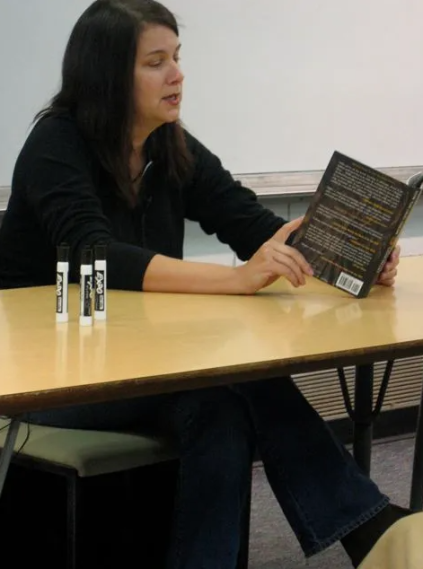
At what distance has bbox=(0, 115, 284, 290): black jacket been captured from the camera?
1783mm

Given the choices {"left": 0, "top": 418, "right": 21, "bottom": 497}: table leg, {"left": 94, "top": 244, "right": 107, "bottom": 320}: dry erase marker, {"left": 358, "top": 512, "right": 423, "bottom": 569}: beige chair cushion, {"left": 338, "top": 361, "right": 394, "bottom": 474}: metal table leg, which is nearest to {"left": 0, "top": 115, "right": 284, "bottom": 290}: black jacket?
{"left": 94, "top": 244, "right": 107, "bottom": 320}: dry erase marker

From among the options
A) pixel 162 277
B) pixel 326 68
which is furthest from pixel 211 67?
pixel 162 277

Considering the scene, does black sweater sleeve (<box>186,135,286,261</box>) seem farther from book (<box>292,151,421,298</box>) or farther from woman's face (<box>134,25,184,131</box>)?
book (<box>292,151,421,298</box>)

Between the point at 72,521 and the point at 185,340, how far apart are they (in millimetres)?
424

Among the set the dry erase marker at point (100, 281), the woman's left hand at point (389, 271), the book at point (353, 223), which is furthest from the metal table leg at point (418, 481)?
the dry erase marker at point (100, 281)

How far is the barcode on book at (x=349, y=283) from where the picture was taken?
172 centimetres

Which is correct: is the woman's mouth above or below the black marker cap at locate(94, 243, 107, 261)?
above

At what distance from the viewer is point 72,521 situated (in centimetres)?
162

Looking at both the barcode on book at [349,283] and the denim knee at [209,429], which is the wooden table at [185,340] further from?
the denim knee at [209,429]

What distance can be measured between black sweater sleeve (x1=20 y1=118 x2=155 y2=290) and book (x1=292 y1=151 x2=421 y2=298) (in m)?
0.30

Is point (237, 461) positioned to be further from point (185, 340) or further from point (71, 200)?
point (71, 200)

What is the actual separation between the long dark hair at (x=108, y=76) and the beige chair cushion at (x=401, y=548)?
1.00 m

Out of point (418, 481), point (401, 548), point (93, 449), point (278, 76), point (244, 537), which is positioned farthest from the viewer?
point (278, 76)

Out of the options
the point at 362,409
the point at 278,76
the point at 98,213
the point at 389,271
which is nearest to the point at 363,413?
the point at 362,409
